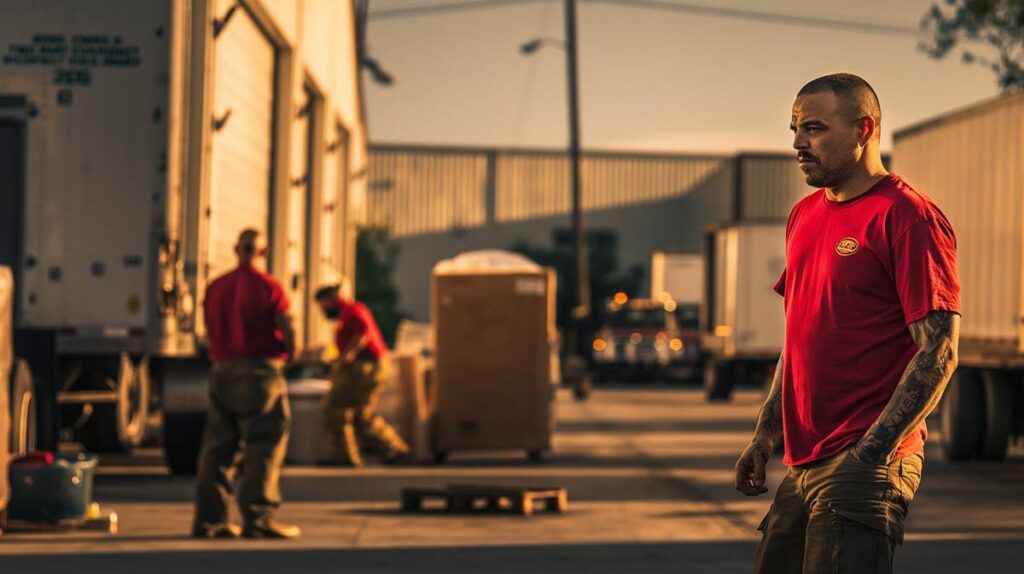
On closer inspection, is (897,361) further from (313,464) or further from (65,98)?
(313,464)

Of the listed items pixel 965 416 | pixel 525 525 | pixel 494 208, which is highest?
pixel 494 208

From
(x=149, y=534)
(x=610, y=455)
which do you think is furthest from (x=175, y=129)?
(x=610, y=455)

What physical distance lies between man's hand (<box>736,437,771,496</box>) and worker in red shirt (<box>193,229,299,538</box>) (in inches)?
274

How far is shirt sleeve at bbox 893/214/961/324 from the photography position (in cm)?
518

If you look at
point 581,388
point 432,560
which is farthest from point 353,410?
point 581,388

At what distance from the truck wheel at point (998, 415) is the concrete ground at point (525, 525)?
0.70ft

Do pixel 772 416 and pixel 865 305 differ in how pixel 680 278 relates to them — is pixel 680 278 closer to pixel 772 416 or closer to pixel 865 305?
pixel 772 416

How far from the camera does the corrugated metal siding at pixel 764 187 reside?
4962 cm

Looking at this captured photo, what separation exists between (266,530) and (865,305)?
771 cm

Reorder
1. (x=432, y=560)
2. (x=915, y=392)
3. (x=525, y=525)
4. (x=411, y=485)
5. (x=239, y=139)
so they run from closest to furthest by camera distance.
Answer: (x=915, y=392) < (x=432, y=560) < (x=525, y=525) < (x=411, y=485) < (x=239, y=139)

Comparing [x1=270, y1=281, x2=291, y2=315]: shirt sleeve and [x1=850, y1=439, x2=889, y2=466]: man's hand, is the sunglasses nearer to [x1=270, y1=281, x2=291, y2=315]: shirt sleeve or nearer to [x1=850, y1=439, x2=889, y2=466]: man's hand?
[x1=270, y1=281, x2=291, y2=315]: shirt sleeve

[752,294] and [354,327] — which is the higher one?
[752,294]

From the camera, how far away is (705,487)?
1691cm

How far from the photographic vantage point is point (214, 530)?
1253cm
